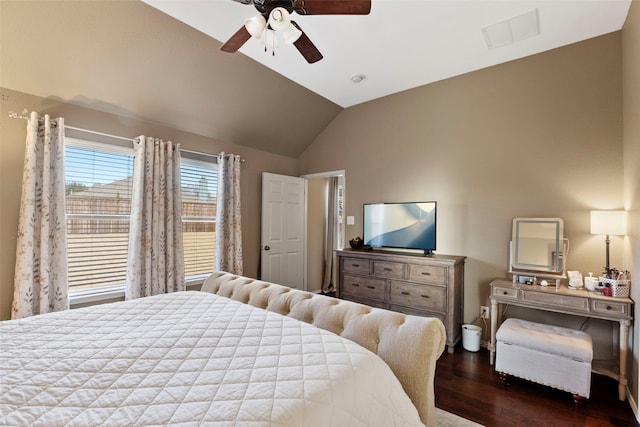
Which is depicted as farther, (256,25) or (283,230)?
(283,230)

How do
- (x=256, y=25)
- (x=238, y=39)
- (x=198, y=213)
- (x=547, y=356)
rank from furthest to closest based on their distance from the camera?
(x=198, y=213) < (x=547, y=356) < (x=238, y=39) < (x=256, y=25)

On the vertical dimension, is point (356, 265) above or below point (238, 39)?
below

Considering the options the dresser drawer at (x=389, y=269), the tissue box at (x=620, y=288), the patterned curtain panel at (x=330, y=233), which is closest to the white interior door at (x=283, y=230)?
the patterned curtain panel at (x=330, y=233)

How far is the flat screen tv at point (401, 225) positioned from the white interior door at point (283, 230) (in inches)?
52.8

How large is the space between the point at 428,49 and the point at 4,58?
3.62m

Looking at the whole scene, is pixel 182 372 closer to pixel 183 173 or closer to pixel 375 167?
pixel 183 173

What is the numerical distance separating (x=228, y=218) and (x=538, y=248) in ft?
11.7

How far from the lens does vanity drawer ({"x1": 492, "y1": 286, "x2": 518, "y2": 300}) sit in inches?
103

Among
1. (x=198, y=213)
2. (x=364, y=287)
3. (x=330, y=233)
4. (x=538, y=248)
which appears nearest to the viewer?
(x=538, y=248)

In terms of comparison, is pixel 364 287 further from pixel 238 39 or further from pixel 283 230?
pixel 238 39

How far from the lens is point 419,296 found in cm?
312

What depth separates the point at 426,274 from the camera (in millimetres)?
3086

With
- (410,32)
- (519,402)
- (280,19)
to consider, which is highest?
(410,32)

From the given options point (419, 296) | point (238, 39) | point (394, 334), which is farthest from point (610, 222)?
point (238, 39)
